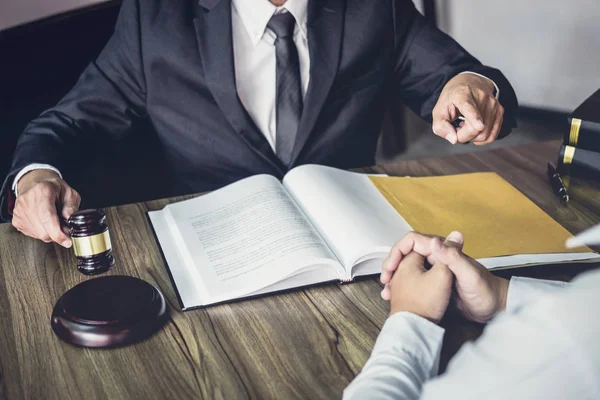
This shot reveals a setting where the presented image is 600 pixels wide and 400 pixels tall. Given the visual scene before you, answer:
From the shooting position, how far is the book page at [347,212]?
3.13 feet

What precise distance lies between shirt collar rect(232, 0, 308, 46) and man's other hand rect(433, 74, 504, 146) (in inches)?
15.7

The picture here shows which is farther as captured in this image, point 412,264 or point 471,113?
point 471,113

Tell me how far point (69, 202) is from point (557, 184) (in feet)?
2.99

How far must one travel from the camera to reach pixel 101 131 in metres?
1.51

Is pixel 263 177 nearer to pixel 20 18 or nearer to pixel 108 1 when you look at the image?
pixel 108 1

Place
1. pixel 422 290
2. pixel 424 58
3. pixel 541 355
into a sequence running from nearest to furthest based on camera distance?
pixel 541 355, pixel 422 290, pixel 424 58

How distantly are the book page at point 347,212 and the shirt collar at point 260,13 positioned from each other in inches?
17.6

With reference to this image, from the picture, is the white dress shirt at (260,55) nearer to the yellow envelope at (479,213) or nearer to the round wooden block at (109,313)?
the yellow envelope at (479,213)

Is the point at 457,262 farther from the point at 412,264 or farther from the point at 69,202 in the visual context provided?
the point at 69,202

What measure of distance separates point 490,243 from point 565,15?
6.53ft

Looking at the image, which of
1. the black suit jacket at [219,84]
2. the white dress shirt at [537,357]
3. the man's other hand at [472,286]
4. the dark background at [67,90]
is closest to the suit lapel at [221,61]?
the black suit jacket at [219,84]

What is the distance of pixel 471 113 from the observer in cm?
116

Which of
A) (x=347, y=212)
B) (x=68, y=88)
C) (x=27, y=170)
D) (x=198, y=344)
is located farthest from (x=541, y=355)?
(x=68, y=88)

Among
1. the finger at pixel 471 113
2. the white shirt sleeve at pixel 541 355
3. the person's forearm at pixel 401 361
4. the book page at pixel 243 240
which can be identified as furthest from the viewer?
the finger at pixel 471 113
